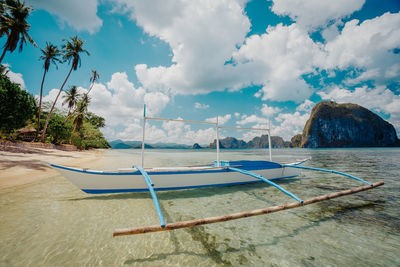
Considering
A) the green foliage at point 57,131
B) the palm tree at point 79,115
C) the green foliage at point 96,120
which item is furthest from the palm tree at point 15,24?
the green foliage at point 96,120

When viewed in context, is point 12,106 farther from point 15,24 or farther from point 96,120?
point 96,120

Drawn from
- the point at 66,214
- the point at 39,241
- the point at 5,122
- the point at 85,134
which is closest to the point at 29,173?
the point at 66,214

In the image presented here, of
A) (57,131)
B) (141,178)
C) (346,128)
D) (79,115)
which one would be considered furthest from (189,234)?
(346,128)

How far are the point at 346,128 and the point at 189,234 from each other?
15159 centimetres

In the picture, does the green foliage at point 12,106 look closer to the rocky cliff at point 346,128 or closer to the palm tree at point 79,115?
the palm tree at point 79,115

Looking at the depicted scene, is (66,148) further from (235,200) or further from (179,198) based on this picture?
(235,200)

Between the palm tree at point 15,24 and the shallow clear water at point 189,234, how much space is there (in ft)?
63.1

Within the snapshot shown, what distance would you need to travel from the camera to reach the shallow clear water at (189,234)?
251 cm

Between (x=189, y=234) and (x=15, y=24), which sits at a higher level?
(x=15, y=24)

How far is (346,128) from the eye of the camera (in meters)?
109

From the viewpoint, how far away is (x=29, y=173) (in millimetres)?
7547

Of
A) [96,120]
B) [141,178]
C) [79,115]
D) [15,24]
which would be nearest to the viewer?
[141,178]

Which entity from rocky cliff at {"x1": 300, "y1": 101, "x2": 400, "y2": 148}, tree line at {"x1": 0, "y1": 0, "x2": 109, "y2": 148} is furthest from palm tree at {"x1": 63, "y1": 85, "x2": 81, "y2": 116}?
rocky cliff at {"x1": 300, "y1": 101, "x2": 400, "y2": 148}

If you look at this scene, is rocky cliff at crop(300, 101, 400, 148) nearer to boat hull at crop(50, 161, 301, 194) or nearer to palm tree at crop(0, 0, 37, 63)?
boat hull at crop(50, 161, 301, 194)
